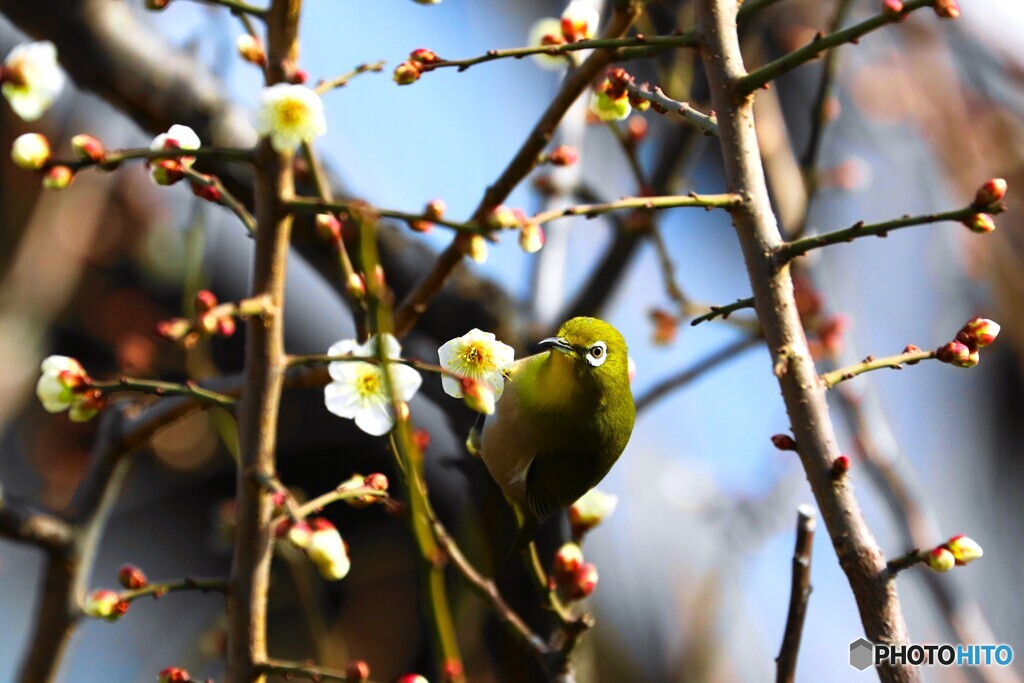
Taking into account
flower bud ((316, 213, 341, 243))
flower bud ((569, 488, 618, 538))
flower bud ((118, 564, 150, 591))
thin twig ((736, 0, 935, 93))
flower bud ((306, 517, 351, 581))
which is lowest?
flower bud ((306, 517, 351, 581))

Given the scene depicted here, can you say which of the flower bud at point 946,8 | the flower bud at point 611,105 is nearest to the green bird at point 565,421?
the flower bud at point 611,105

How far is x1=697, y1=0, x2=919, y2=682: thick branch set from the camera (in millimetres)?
615

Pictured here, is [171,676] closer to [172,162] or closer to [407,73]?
[172,162]

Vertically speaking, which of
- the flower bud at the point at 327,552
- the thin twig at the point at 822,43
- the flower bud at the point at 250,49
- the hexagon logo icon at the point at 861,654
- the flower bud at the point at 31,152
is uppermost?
the flower bud at the point at 250,49

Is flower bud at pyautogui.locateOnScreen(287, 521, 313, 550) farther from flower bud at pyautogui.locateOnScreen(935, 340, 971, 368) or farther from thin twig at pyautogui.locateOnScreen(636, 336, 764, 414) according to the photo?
thin twig at pyautogui.locateOnScreen(636, 336, 764, 414)

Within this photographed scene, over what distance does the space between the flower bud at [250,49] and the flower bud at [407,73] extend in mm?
269

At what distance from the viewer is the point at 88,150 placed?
669 mm

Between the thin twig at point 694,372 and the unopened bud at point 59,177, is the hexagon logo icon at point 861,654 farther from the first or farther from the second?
the thin twig at point 694,372

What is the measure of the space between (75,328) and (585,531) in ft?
6.45

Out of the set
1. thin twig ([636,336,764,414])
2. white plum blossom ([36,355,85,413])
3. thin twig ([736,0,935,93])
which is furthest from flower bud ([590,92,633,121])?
thin twig ([636,336,764,414])

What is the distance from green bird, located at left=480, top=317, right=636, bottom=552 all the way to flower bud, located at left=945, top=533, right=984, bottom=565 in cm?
28

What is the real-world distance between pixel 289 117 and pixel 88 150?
14 cm

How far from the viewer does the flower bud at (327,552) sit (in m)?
0.62

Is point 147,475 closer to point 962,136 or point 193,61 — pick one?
point 193,61
